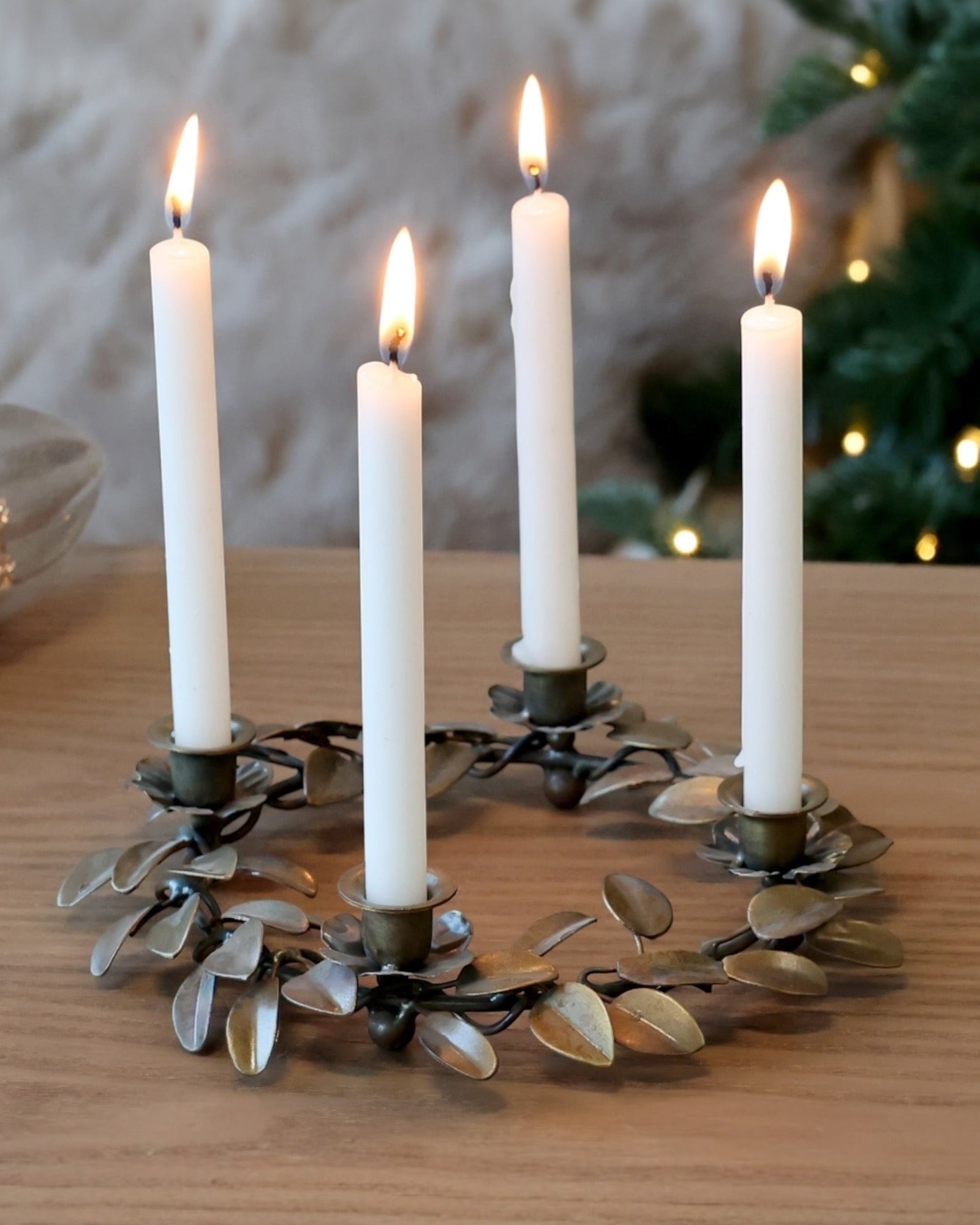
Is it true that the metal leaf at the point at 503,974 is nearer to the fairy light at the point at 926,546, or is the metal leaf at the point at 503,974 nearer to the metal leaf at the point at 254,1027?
the metal leaf at the point at 254,1027

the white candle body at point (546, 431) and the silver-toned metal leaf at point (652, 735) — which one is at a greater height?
the white candle body at point (546, 431)

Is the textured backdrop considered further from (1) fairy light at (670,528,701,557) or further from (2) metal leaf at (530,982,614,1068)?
(2) metal leaf at (530,982,614,1068)

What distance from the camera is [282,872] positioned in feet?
1.78

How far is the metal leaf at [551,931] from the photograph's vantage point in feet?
1.58

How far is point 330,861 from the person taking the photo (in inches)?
23.9

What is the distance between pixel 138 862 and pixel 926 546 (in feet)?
3.20

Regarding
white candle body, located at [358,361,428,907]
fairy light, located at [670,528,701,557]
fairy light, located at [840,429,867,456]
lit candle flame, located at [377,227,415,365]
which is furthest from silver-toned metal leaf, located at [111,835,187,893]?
fairy light, located at [840,429,867,456]

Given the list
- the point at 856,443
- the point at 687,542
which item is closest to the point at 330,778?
the point at 687,542

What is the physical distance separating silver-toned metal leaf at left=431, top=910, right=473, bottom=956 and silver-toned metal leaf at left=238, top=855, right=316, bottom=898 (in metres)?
0.06

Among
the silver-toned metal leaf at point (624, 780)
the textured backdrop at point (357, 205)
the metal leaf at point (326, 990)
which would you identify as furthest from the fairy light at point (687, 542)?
the metal leaf at point (326, 990)

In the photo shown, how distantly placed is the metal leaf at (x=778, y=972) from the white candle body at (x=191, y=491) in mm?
202

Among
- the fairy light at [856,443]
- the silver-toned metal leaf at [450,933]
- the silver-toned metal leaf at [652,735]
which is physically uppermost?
the fairy light at [856,443]

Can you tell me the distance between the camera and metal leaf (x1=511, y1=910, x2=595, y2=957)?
0.48m

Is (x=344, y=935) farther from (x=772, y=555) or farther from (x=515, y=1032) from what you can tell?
(x=772, y=555)
